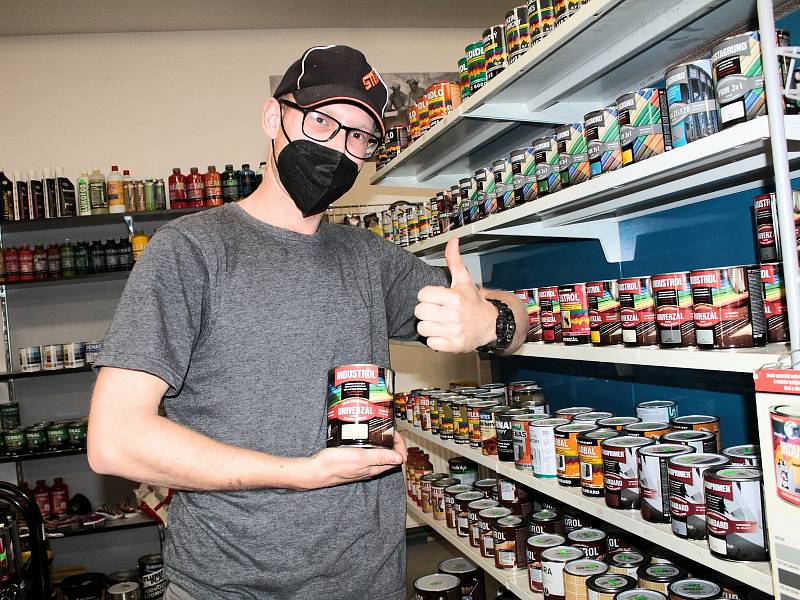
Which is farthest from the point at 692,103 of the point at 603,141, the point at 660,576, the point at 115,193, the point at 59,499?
the point at 59,499

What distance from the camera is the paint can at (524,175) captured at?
2263 millimetres

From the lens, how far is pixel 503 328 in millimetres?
1834

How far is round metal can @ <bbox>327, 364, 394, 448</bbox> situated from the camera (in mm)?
1417

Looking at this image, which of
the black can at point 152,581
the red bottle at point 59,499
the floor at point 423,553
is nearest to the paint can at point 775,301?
the floor at point 423,553

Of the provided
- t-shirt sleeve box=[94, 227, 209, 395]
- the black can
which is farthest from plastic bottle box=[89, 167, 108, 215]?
t-shirt sleeve box=[94, 227, 209, 395]

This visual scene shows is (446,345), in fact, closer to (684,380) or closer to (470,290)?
(470,290)

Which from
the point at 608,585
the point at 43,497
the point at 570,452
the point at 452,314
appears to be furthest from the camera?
the point at 43,497

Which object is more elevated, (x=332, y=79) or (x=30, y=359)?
(x=332, y=79)

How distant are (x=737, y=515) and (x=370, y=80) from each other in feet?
4.21

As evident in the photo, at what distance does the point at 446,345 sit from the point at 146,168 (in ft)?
16.0

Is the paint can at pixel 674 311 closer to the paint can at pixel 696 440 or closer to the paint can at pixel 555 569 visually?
the paint can at pixel 696 440

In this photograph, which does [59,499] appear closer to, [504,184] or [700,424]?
[504,184]

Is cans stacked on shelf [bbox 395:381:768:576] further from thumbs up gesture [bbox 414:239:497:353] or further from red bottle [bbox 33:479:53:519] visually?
red bottle [bbox 33:479:53:519]

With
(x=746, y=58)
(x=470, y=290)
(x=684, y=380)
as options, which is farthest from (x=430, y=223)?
(x=746, y=58)
